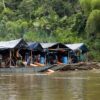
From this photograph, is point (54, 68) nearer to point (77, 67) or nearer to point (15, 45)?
point (77, 67)

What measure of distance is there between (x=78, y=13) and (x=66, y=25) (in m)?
2.14

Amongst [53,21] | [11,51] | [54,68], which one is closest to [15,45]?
[11,51]

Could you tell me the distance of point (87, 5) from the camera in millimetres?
51219

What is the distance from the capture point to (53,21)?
56.6 m

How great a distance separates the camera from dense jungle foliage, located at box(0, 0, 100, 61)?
166 ft

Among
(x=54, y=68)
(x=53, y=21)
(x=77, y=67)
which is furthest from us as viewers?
(x=53, y=21)

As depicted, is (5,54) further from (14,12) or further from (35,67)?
(14,12)

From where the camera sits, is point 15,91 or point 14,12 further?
point 14,12

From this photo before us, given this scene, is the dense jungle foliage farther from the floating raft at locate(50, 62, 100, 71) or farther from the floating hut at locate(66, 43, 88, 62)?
the floating raft at locate(50, 62, 100, 71)

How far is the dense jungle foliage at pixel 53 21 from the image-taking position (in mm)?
50500

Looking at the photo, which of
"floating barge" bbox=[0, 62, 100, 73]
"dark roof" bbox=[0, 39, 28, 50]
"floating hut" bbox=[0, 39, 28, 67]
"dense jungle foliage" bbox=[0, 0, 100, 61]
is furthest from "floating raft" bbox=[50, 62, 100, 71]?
"dense jungle foliage" bbox=[0, 0, 100, 61]

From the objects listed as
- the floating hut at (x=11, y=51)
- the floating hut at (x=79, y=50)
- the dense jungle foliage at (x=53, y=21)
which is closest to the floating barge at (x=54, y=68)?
the floating hut at (x=11, y=51)

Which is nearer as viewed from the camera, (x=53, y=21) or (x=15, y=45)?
(x=15, y=45)

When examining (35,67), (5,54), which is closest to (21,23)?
(5,54)
